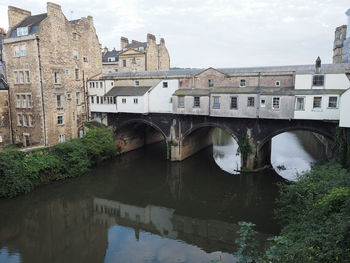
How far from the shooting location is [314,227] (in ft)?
35.6

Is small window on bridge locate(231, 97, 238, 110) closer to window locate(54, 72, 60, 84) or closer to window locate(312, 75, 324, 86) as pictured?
window locate(312, 75, 324, 86)

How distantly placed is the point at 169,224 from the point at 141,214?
2.65m

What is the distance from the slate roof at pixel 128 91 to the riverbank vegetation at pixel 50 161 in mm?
4503

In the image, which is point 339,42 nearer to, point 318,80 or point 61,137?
point 318,80

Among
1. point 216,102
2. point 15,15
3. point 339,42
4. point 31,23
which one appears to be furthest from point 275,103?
point 15,15

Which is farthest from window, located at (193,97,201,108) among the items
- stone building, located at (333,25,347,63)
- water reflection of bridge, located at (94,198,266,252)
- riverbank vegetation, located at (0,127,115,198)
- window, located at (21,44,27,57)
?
stone building, located at (333,25,347,63)

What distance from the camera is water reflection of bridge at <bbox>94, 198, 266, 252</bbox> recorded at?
1625cm

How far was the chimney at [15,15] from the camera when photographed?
29578 mm

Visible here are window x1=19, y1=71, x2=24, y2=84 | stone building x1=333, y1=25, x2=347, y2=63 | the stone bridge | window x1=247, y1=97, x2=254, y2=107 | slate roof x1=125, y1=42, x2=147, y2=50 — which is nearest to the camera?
the stone bridge

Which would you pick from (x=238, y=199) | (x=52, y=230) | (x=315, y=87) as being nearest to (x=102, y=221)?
(x=52, y=230)

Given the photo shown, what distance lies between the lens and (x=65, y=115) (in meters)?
30.5

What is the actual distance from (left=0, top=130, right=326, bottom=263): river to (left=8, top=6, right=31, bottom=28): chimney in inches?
739

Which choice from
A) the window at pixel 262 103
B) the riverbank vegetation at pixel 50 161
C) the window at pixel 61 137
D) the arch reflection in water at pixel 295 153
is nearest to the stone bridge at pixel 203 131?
the window at pixel 262 103

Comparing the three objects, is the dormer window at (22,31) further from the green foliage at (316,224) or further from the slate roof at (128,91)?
the green foliage at (316,224)
